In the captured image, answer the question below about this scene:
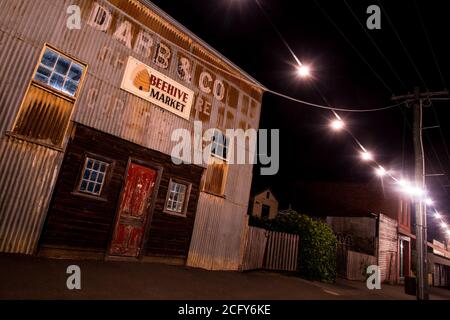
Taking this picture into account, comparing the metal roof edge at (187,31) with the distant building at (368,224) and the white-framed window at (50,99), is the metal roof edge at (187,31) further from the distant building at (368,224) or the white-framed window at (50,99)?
the distant building at (368,224)

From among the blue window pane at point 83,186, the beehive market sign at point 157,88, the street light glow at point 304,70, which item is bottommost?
the blue window pane at point 83,186

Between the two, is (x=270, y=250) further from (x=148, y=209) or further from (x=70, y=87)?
(x=70, y=87)

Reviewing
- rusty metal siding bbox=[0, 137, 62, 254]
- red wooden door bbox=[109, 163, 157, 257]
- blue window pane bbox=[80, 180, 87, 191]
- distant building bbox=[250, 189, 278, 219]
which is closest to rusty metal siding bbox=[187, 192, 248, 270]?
red wooden door bbox=[109, 163, 157, 257]

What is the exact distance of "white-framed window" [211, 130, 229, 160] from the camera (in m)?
12.4

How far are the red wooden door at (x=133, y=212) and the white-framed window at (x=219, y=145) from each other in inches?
119

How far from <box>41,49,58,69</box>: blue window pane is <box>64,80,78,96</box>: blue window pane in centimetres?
57

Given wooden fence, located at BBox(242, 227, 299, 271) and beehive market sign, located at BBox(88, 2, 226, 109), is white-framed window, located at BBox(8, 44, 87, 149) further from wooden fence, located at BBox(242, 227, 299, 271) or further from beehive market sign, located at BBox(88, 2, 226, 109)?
wooden fence, located at BBox(242, 227, 299, 271)

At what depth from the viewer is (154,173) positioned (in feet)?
34.6

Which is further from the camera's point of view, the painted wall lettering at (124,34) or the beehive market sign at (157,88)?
the beehive market sign at (157,88)

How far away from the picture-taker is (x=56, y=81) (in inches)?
326

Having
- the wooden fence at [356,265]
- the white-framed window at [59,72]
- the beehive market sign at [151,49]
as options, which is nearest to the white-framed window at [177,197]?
the beehive market sign at [151,49]

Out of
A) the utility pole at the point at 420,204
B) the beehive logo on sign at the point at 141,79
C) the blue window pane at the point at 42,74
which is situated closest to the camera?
the blue window pane at the point at 42,74

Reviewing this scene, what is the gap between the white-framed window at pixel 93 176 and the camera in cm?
876
